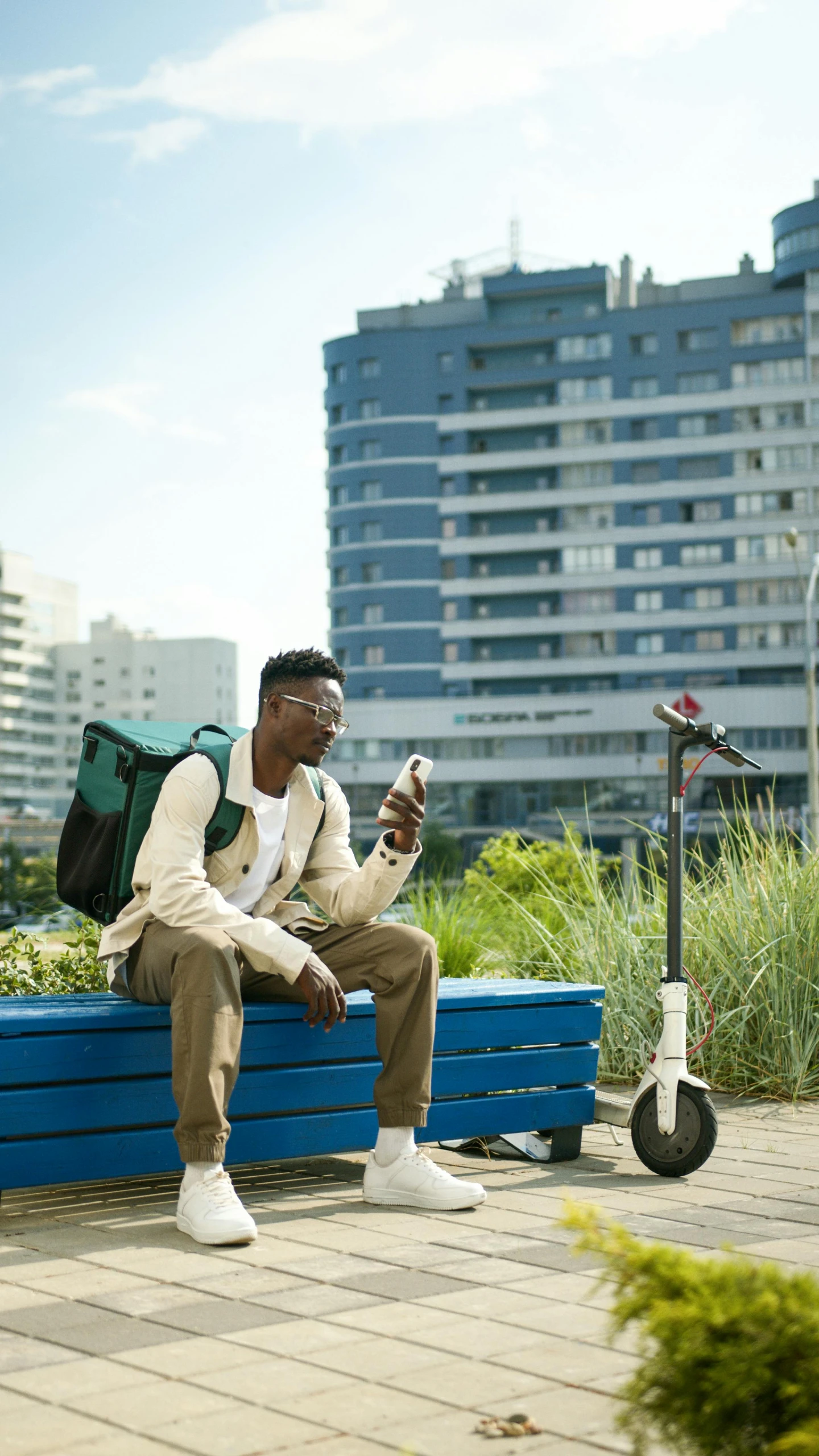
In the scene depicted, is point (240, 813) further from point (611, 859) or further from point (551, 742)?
point (551, 742)

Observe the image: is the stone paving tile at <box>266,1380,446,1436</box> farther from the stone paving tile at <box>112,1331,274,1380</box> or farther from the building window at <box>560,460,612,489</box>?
the building window at <box>560,460,612,489</box>

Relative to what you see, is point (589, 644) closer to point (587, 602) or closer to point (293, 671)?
point (587, 602)

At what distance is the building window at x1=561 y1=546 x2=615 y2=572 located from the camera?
78.9m

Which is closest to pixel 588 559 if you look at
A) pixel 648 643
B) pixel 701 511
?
pixel 648 643

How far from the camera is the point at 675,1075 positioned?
5.45m

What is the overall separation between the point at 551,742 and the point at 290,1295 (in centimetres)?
7460

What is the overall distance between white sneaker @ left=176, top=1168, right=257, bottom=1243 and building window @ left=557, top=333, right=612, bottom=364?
77.4 meters

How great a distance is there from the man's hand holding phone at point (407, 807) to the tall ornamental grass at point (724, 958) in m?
2.70

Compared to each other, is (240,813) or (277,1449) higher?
(240,813)

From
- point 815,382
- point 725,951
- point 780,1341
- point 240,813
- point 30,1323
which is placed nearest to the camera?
point 780,1341

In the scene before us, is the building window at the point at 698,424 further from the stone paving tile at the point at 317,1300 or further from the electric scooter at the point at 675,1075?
the stone paving tile at the point at 317,1300

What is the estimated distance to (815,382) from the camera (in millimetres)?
76250

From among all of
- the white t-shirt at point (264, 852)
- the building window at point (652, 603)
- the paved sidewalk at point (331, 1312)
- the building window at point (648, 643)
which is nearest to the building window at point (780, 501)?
the building window at point (652, 603)

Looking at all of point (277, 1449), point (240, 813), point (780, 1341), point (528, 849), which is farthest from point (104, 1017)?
point (528, 849)
